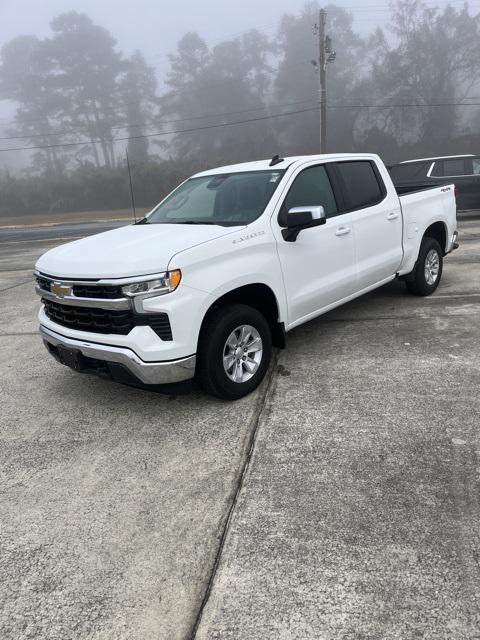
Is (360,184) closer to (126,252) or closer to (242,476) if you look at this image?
(126,252)

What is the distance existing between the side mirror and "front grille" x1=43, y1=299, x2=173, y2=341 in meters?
1.33

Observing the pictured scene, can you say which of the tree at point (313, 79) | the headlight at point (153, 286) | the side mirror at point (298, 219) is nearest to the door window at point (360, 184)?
the side mirror at point (298, 219)

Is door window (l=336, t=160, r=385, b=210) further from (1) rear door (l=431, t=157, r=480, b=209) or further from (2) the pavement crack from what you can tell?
(1) rear door (l=431, t=157, r=480, b=209)

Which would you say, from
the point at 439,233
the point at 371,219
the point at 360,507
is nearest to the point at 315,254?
the point at 371,219

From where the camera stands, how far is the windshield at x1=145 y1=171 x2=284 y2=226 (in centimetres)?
441

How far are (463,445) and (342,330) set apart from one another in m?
2.49

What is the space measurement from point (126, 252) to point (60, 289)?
→ 59 cm

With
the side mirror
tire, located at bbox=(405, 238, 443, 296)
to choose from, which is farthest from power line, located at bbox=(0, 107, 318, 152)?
the side mirror

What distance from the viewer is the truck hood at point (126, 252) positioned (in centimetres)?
353

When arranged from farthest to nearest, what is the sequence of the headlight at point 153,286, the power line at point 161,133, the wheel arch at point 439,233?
the power line at point 161,133 → the wheel arch at point 439,233 → the headlight at point 153,286

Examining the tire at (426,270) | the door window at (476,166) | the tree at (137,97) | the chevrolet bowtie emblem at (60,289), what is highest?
the tree at (137,97)

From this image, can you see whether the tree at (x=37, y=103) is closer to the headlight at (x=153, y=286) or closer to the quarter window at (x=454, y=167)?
the quarter window at (x=454, y=167)

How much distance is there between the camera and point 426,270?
6402 mm

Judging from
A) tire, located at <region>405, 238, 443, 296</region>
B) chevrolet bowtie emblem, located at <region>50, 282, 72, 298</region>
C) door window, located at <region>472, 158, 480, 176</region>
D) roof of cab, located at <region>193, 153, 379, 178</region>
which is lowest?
tire, located at <region>405, 238, 443, 296</region>
